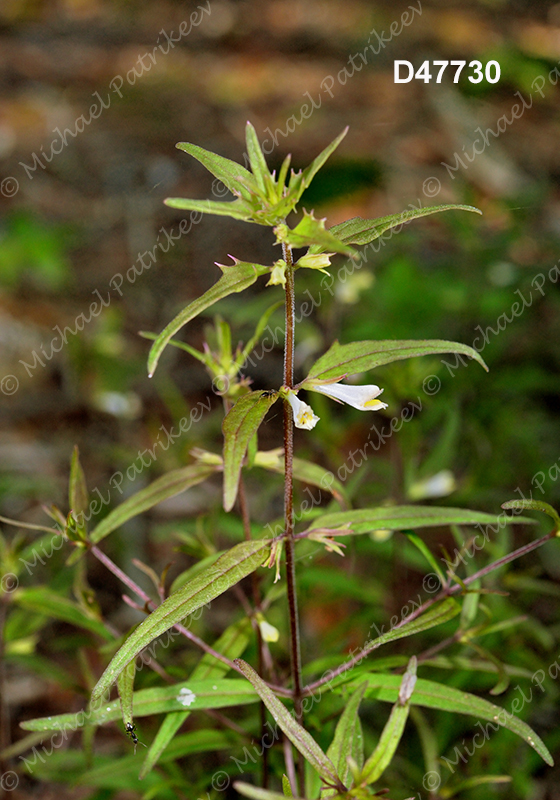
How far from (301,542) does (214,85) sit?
22.7ft

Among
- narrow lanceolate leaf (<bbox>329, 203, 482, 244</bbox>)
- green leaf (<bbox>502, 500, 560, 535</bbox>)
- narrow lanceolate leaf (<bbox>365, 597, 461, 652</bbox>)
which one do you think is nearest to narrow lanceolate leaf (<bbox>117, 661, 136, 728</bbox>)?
narrow lanceolate leaf (<bbox>365, 597, 461, 652</bbox>)

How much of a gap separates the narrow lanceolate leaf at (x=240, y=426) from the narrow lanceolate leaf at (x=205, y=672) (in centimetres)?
58

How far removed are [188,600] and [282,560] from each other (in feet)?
2.11

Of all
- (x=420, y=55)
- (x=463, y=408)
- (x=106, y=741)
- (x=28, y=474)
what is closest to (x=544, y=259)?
(x=463, y=408)

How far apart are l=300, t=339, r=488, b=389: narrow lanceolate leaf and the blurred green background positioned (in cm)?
80

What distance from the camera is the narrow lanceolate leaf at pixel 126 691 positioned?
127cm

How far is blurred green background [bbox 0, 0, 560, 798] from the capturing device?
125 inches

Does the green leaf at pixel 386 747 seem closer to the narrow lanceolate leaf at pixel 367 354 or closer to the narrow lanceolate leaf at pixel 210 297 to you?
Result: the narrow lanceolate leaf at pixel 367 354

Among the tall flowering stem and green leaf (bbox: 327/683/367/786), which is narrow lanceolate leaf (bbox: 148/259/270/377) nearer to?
the tall flowering stem

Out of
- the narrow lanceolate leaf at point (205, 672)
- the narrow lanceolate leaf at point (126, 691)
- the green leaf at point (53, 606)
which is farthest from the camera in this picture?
the green leaf at point (53, 606)

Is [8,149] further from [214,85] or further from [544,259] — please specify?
[544,259]

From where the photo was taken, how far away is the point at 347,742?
4.28 feet

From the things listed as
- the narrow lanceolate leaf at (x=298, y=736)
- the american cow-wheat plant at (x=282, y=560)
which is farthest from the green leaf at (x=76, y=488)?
the narrow lanceolate leaf at (x=298, y=736)

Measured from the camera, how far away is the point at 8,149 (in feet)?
19.7
